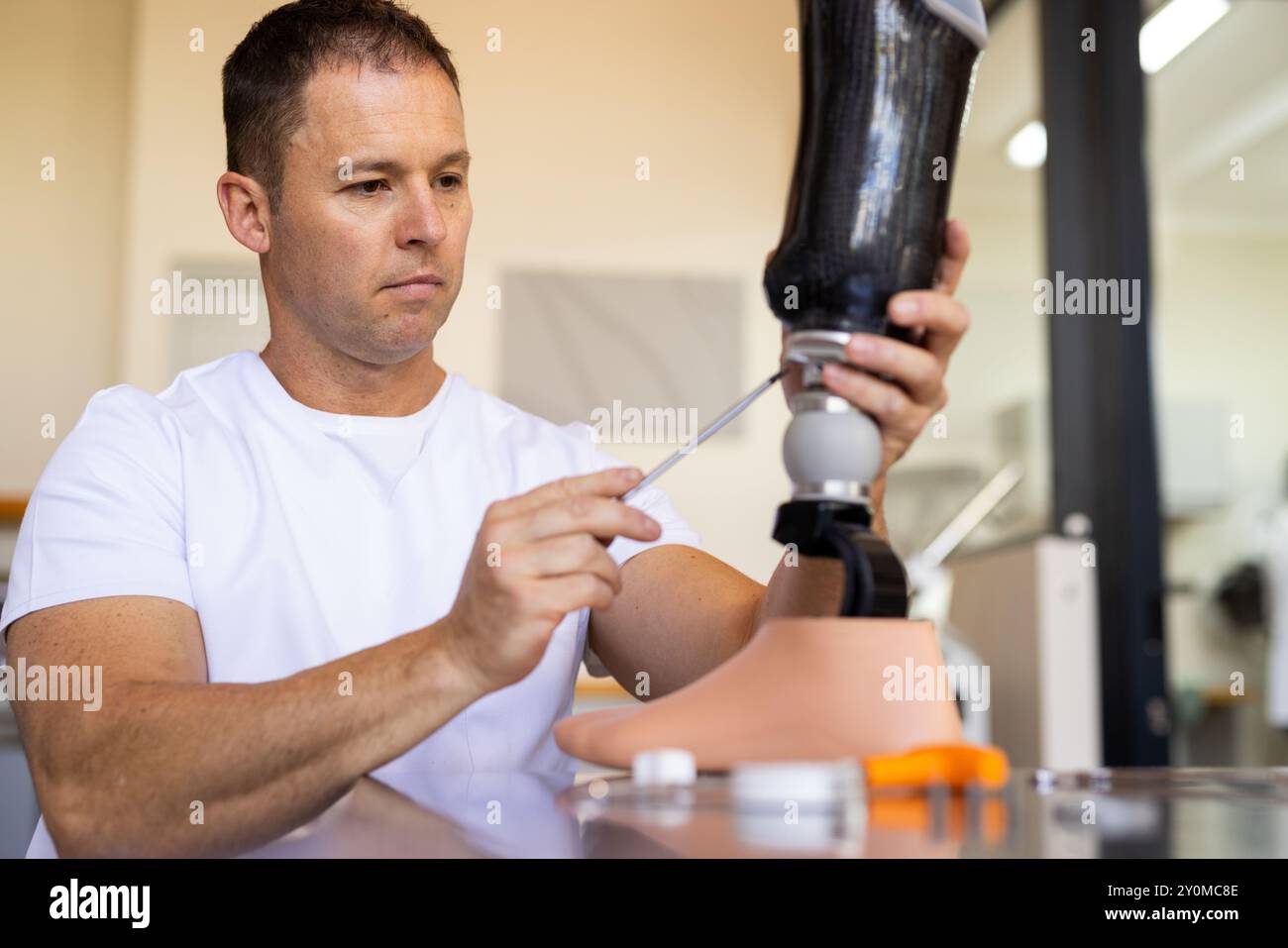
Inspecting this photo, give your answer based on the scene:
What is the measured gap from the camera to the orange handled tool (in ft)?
2.17

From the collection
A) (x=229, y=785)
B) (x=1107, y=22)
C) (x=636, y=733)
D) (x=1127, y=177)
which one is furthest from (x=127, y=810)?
(x=1107, y=22)

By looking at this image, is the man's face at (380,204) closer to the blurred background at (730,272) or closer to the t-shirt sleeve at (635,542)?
the t-shirt sleeve at (635,542)

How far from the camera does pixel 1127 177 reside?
3.25m

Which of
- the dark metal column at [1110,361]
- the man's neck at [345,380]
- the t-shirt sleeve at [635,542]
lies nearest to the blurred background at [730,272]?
the dark metal column at [1110,361]

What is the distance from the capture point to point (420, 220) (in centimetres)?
137

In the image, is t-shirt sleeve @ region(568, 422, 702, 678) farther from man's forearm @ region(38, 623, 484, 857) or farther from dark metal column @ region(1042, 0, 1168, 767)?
dark metal column @ region(1042, 0, 1168, 767)

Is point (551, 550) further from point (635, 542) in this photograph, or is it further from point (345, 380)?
point (345, 380)

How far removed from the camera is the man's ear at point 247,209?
61.2 inches

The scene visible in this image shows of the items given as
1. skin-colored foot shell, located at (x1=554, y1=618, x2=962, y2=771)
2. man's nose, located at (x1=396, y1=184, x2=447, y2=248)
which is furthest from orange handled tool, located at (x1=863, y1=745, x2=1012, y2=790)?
man's nose, located at (x1=396, y1=184, x2=447, y2=248)

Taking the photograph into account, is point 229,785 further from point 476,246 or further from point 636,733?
point 476,246

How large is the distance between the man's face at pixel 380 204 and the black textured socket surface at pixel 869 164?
26.7 inches

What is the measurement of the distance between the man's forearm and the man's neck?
1.99 feet

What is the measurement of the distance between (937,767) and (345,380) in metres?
0.97

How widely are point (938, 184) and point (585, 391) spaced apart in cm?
343
